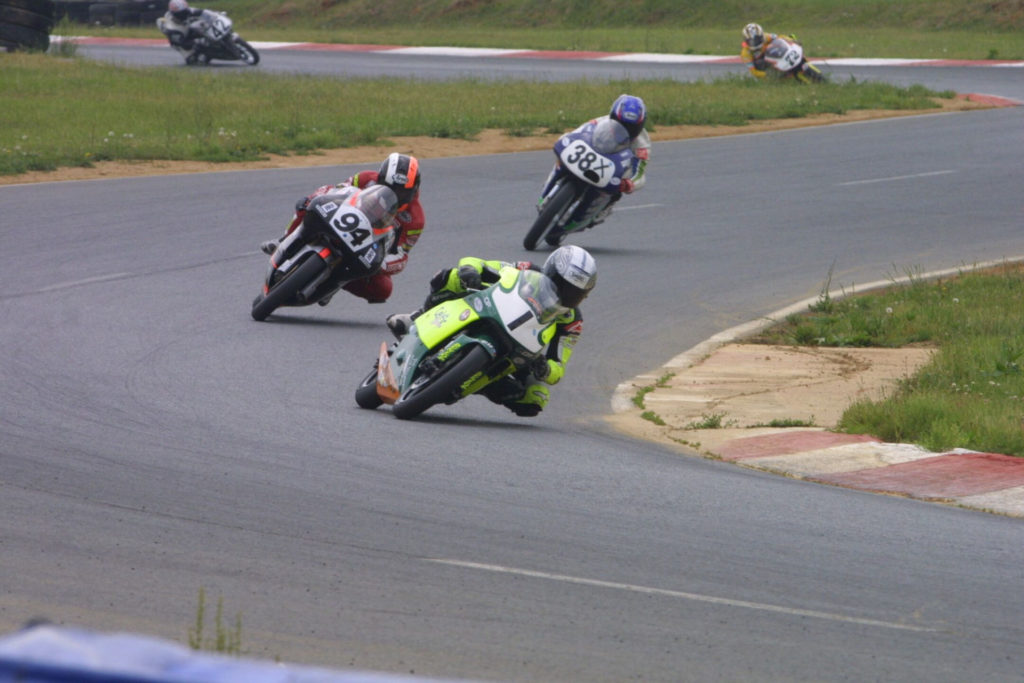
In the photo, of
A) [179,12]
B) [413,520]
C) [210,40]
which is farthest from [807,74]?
[413,520]

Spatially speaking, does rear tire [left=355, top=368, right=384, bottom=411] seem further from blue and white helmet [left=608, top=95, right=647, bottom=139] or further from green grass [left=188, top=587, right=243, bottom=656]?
blue and white helmet [left=608, top=95, right=647, bottom=139]

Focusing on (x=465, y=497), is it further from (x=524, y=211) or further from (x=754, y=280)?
(x=524, y=211)

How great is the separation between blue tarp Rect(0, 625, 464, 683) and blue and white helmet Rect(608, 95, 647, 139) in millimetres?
13992

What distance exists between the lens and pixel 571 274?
830cm

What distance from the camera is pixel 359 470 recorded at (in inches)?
279

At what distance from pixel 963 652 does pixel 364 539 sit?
92.4 inches

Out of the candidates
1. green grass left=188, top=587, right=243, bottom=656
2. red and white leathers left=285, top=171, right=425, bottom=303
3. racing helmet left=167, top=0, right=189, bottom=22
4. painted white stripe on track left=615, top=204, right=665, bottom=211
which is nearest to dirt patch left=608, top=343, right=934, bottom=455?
red and white leathers left=285, top=171, right=425, bottom=303

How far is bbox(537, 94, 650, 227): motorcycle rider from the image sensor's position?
51.8ft

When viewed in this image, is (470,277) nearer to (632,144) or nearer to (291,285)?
(291,285)

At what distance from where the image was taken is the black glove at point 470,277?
28.1 ft

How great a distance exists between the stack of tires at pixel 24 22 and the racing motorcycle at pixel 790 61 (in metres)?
15.8

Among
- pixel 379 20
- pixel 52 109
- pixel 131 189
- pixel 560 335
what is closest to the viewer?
pixel 560 335

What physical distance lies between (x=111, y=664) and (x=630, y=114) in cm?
Result: 1411

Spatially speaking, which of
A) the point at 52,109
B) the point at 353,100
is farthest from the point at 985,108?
the point at 52,109
